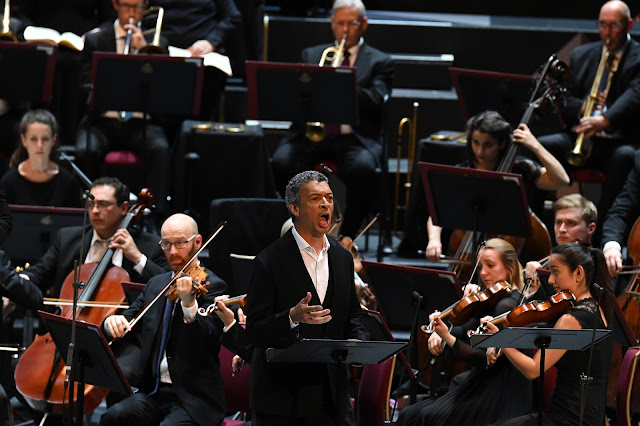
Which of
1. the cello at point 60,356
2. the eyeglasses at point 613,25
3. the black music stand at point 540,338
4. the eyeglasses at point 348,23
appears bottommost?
the cello at point 60,356

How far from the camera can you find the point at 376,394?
481 cm

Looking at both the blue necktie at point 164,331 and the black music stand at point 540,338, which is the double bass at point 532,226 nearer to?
the black music stand at point 540,338

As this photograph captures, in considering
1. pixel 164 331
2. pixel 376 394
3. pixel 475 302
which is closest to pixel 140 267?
pixel 164 331

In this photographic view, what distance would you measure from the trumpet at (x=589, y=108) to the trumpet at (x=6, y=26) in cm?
351

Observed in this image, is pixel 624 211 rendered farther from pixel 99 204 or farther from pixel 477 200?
pixel 99 204

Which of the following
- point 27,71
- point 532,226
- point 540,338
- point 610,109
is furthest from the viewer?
point 27,71

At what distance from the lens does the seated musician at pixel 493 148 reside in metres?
5.84

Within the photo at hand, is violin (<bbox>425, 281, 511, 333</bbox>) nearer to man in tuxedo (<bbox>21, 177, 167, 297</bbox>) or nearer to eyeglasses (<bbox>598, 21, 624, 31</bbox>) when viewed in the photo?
man in tuxedo (<bbox>21, 177, 167, 297</bbox>)

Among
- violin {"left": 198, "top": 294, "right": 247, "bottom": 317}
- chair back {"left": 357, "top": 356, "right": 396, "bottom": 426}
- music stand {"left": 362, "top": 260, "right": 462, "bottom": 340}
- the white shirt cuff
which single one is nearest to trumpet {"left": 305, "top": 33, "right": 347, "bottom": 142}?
the white shirt cuff

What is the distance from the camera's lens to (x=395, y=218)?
24.0ft

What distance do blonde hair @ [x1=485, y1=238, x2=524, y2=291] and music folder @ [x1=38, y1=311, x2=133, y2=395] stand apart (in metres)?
1.70

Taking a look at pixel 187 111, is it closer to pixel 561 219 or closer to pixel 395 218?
pixel 395 218

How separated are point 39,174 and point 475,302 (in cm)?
289

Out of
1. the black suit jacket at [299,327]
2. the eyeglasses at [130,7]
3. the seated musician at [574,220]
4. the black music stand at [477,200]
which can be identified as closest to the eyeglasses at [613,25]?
the seated musician at [574,220]
